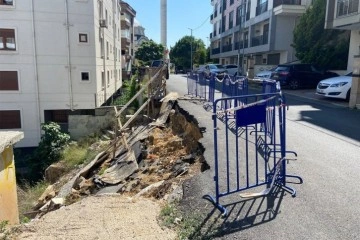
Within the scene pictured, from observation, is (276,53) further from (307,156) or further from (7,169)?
(7,169)

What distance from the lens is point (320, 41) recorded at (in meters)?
21.8

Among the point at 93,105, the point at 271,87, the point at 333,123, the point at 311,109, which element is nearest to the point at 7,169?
the point at 271,87

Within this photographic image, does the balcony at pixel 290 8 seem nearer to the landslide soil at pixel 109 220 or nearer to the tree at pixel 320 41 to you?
the tree at pixel 320 41

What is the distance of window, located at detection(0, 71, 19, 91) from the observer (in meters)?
18.0

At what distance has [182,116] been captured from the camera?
1036cm

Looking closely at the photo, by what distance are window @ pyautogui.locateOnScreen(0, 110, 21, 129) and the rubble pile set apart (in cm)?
1128

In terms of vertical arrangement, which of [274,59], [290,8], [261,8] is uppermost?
[261,8]

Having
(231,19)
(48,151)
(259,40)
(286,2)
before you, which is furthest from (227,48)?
Answer: (48,151)

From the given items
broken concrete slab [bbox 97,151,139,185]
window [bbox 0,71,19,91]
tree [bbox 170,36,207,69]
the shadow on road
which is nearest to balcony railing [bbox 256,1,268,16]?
window [bbox 0,71,19,91]

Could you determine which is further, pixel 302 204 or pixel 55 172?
pixel 55 172

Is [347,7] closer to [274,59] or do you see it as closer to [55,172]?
[274,59]

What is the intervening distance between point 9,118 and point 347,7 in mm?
20819

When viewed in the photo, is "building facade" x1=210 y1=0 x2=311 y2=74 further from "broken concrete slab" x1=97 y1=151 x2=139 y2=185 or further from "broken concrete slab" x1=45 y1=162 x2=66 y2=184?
"broken concrete slab" x1=97 y1=151 x2=139 y2=185

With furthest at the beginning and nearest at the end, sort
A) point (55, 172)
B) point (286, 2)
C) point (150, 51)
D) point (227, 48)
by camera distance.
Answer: point (150, 51), point (227, 48), point (286, 2), point (55, 172)
